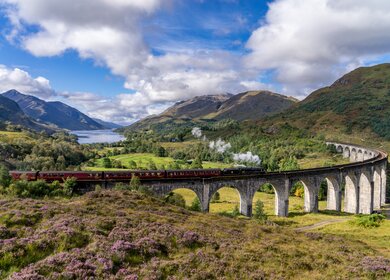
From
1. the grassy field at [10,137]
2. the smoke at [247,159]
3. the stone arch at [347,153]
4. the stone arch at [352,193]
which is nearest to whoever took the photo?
the stone arch at [352,193]

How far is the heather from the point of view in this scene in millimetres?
14062

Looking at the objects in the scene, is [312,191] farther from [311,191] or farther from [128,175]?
[128,175]

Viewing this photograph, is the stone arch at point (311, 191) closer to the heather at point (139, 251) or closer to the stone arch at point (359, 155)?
the heather at point (139, 251)

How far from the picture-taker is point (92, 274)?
1344 cm

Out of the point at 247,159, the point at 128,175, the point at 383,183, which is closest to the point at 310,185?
the point at 128,175

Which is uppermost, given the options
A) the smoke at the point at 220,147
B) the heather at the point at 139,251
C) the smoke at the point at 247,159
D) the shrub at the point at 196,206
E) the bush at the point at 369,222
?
the smoke at the point at 220,147

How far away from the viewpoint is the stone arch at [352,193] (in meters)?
67.9

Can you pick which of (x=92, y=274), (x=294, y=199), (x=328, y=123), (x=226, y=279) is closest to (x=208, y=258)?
(x=226, y=279)

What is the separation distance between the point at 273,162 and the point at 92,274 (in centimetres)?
10735

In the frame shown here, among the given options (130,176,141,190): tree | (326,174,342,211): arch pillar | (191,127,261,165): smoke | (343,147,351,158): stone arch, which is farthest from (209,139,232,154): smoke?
A: (130,176,141,190): tree

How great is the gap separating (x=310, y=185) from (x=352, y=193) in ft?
56.6

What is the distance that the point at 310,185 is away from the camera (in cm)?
5844

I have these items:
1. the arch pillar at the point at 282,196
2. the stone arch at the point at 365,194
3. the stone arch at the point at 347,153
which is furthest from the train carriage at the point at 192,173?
the stone arch at the point at 347,153

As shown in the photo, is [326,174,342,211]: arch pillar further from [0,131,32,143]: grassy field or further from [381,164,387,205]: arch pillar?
[0,131,32,143]: grassy field
